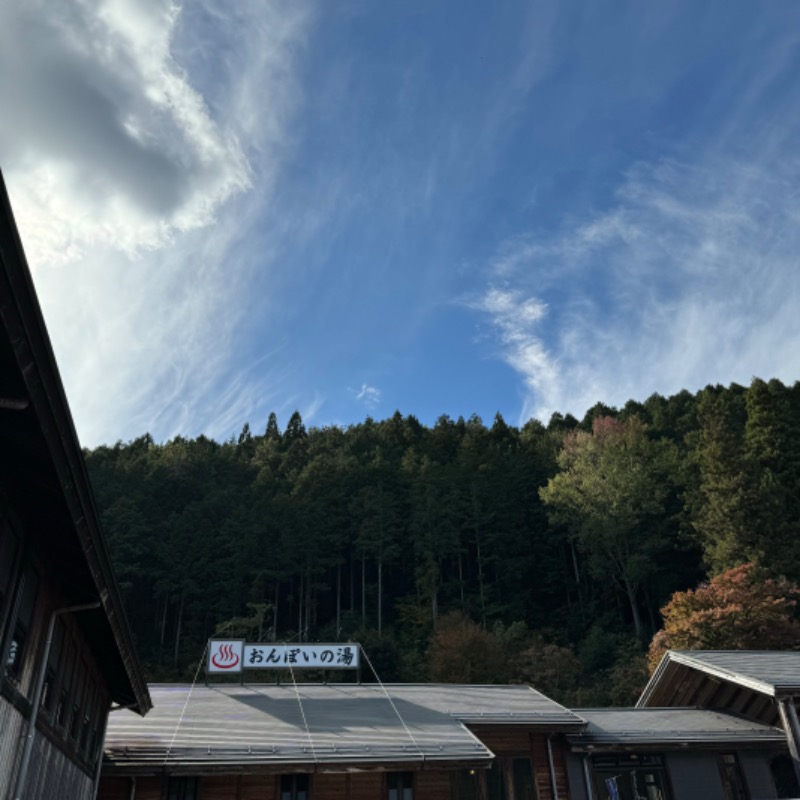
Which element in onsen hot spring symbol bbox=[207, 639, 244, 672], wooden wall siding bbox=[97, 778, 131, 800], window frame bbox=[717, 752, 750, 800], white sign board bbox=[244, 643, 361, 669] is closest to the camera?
wooden wall siding bbox=[97, 778, 131, 800]

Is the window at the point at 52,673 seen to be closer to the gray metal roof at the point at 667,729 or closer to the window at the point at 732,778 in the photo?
the gray metal roof at the point at 667,729

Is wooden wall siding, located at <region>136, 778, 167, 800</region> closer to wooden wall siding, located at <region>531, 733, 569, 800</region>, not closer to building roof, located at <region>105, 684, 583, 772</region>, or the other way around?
building roof, located at <region>105, 684, 583, 772</region>

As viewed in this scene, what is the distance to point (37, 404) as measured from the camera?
4.25 m

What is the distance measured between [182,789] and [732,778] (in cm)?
1284

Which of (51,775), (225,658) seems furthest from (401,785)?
(51,775)

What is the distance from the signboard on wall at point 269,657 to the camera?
63.2 ft

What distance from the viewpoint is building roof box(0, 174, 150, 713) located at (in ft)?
11.7

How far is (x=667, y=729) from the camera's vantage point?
53.3ft

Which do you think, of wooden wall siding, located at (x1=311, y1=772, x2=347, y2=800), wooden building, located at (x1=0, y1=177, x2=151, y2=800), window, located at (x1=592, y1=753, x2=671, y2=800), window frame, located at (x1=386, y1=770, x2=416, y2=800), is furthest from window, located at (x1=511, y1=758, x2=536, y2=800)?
wooden building, located at (x1=0, y1=177, x2=151, y2=800)

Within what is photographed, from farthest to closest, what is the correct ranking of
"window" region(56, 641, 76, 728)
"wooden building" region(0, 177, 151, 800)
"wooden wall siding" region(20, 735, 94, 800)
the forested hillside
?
1. the forested hillside
2. "window" region(56, 641, 76, 728)
3. "wooden wall siding" region(20, 735, 94, 800)
4. "wooden building" region(0, 177, 151, 800)

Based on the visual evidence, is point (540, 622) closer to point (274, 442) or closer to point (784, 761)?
point (784, 761)

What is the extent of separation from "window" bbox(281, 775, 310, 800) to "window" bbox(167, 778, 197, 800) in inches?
67.5

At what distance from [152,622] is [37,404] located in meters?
44.6

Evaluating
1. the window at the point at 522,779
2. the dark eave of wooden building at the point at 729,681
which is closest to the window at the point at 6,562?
the window at the point at 522,779
